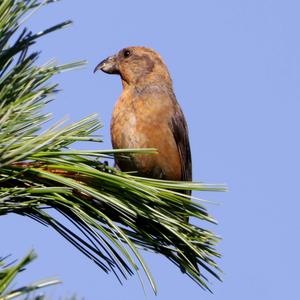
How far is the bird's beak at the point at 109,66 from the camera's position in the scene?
239 inches

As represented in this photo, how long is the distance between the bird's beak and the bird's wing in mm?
761

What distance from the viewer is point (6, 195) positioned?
1.93 m

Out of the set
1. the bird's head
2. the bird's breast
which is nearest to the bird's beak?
the bird's head

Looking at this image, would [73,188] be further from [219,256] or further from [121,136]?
[121,136]

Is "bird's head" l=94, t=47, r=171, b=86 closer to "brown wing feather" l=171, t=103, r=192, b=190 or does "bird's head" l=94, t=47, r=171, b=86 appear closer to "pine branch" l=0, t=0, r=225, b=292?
"brown wing feather" l=171, t=103, r=192, b=190

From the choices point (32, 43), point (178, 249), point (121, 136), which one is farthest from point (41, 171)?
point (121, 136)

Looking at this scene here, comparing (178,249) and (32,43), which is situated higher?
(32,43)

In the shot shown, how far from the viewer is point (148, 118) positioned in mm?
5211

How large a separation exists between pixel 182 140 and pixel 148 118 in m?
0.60

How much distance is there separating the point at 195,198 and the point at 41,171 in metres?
0.56

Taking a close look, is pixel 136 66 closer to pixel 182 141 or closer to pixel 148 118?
pixel 182 141

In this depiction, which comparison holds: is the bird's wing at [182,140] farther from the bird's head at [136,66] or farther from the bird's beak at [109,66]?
the bird's beak at [109,66]

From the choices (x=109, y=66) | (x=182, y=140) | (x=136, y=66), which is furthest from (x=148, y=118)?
(x=109, y=66)

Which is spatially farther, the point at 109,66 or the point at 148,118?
the point at 109,66
